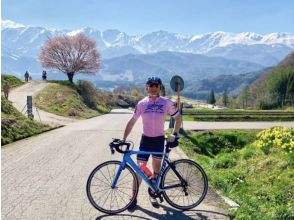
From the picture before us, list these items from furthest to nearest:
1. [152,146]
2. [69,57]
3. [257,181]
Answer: [69,57]
[257,181]
[152,146]

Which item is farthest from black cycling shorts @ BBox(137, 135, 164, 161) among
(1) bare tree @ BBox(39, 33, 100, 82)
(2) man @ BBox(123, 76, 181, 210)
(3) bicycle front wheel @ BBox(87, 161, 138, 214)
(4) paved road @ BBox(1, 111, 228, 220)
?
(1) bare tree @ BBox(39, 33, 100, 82)

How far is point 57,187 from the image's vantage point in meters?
8.71

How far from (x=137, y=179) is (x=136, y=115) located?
116 cm

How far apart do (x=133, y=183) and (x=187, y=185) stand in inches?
43.0

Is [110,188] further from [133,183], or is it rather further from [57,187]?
[57,187]

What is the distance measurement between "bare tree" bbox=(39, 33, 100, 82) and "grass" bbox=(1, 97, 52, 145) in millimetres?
41608

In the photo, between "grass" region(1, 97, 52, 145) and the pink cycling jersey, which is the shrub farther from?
"grass" region(1, 97, 52, 145)

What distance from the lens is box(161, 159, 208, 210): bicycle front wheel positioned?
7.38m

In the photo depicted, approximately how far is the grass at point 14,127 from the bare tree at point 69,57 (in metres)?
41.6

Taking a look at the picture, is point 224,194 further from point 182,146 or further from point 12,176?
point 182,146

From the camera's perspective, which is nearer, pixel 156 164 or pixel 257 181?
pixel 156 164

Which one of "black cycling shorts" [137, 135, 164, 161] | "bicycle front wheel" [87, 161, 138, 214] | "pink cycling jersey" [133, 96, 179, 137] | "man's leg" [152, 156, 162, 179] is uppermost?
"pink cycling jersey" [133, 96, 179, 137]

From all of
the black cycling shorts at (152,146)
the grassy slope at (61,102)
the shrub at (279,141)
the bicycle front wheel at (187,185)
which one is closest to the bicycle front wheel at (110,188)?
the black cycling shorts at (152,146)

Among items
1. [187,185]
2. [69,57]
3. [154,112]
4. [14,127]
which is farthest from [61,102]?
[154,112]
